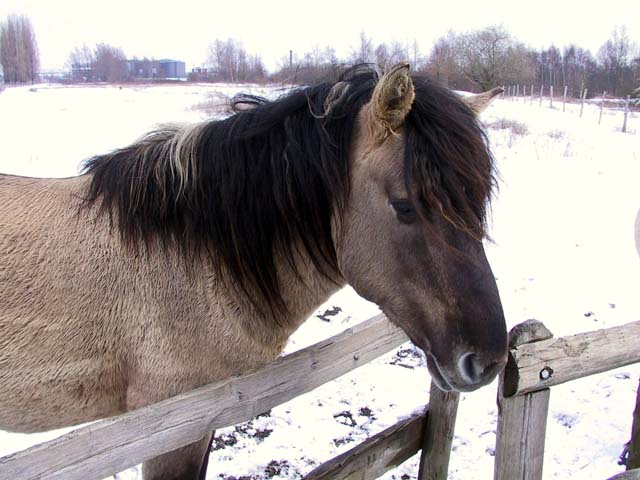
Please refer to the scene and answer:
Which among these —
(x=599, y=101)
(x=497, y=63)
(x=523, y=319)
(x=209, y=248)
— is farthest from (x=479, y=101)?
(x=599, y=101)

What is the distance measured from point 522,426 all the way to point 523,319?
3723mm

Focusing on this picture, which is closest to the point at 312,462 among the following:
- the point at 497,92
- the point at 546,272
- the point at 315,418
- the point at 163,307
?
the point at 315,418

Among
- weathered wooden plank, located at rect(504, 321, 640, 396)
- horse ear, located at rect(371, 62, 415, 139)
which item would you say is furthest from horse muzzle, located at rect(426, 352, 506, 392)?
horse ear, located at rect(371, 62, 415, 139)

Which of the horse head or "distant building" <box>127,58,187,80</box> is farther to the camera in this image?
"distant building" <box>127,58,187,80</box>

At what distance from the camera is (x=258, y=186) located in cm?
196

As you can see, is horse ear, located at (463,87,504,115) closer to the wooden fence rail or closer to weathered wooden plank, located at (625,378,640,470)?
the wooden fence rail

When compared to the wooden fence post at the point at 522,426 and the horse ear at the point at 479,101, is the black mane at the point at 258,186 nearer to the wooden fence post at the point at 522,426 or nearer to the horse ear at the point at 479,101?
the horse ear at the point at 479,101

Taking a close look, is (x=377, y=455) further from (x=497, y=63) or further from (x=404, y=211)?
(x=497, y=63)

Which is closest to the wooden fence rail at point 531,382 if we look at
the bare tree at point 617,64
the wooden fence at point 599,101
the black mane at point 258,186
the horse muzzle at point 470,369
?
the horse muzzle at point 470,369

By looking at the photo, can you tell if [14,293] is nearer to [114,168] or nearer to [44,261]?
[44,261]

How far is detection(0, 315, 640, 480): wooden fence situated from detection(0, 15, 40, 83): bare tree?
79.8 metres

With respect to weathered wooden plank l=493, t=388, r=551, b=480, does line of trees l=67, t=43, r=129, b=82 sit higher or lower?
higher

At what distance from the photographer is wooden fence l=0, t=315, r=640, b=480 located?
1.52 m

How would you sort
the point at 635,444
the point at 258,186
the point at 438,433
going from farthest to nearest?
the point at 635,444
the point at 438,433
the point at 258,186
